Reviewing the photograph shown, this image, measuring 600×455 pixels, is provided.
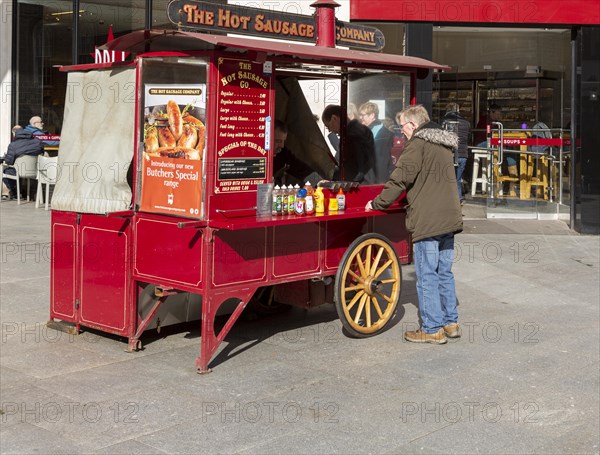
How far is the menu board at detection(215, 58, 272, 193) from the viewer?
21.3 feet

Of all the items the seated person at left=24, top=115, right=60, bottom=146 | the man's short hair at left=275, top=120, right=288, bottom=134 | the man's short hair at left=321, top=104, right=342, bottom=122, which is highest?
the seated person at left=24, top=115, right=60, bottom=146

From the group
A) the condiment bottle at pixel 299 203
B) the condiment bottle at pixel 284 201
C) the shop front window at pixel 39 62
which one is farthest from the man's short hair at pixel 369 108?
the shop front window at pixel 39 62

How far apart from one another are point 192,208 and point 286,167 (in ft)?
6.00

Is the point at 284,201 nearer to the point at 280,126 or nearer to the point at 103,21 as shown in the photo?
the point at 280,126

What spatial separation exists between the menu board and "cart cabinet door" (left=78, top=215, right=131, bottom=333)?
3.03 ft

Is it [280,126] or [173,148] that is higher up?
[280,126]

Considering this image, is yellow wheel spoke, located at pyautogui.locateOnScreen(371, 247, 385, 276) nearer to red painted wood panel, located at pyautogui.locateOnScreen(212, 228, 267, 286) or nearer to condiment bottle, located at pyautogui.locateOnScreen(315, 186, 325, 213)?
condiment bottle, located at pyautogui.locateOnScreen(315, 186, 325, 213)

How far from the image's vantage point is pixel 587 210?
13.4 metres

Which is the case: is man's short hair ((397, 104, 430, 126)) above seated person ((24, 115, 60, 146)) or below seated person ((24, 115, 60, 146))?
below

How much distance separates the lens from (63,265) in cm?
742

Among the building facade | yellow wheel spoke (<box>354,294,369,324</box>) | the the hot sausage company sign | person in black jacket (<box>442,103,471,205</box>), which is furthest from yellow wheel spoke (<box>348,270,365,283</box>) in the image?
person in black jacket (<box>442,103,471,205</box>)

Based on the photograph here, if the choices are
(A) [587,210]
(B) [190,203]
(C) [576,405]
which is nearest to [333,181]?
(B) [190,203]

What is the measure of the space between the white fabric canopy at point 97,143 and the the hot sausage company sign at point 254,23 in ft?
2.28

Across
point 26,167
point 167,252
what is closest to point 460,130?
point 26,167
